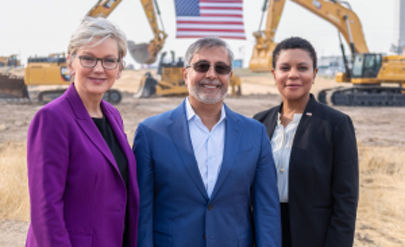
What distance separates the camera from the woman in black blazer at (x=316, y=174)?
8.71 ft

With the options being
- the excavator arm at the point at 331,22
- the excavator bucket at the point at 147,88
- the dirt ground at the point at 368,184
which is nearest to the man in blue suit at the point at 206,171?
the dirt ground at the point at 368,184

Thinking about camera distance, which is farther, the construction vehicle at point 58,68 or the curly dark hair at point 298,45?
the construction vehicle at point 58,68

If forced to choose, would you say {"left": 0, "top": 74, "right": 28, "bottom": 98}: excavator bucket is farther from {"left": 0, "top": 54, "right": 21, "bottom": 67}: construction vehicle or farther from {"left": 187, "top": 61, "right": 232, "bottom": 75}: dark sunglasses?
{"left": 187, "top": 61, "right": 232, "bottom": 75}: dark sunglasses

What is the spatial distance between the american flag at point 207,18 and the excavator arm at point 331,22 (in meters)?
2.03

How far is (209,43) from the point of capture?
2518 millimetres

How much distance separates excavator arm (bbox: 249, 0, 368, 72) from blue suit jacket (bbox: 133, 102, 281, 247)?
753 inches

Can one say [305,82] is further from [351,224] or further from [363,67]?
[363,67]

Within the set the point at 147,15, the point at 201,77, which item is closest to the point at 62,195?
the point at 201,77

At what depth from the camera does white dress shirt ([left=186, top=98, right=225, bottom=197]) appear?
2436mm

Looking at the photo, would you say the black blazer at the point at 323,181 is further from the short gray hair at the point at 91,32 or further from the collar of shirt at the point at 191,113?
the short gray hair at the point at 91,32

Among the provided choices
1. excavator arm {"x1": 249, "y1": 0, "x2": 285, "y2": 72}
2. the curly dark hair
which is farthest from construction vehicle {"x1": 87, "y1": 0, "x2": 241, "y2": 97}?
the curly dark hair

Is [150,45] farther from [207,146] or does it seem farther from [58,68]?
[207,146]

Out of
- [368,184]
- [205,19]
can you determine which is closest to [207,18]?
[205,19]

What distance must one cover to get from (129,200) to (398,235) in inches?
168
